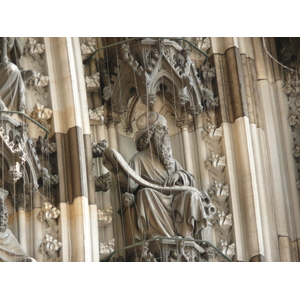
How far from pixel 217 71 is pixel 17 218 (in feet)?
8.68

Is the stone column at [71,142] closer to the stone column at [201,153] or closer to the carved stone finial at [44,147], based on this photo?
the carved stone finial at [44,147]

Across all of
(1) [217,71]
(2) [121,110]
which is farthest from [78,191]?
(1) [217,71]

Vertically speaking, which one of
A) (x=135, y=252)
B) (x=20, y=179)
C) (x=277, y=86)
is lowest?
(x=135, y=252)

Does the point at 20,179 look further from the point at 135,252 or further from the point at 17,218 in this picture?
the point at 135,252

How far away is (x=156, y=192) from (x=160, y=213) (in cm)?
21

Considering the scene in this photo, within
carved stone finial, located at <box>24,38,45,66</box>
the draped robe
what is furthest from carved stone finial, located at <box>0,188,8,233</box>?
carved stone finial, located at <box>24,38,45,66</box>

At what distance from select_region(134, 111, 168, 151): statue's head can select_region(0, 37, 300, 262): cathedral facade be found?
0.01 metres

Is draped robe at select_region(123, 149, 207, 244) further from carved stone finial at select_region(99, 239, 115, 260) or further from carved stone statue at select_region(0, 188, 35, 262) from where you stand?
carved stone statue at select_region(0, 188, 35, 262)

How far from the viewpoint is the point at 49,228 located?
10.5 meters

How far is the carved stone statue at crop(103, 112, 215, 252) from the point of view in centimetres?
1073

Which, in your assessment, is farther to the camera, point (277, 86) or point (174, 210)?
point (277, 86)

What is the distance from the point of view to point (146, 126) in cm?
1120

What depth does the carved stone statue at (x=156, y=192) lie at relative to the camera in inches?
423

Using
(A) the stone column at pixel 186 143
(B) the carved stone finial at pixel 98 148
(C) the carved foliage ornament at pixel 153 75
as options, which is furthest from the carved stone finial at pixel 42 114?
(A) the stone column at pixel 186 143
